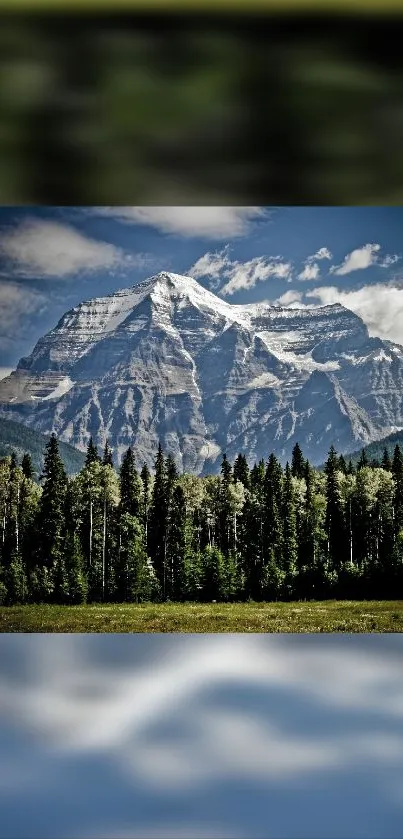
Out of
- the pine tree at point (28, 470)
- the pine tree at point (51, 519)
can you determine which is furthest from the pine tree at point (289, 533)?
the pine tree at point (28, 470)

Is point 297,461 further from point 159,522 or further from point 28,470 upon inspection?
point 28,470

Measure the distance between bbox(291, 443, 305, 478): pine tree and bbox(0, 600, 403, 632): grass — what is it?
89 cm

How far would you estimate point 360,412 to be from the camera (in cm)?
675

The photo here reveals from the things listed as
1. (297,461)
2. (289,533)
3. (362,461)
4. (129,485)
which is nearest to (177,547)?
(129,485)

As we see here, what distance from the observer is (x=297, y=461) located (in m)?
6.86

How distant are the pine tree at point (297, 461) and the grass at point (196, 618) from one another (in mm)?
886

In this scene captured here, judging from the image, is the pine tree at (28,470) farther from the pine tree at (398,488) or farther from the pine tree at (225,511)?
the pine tree at (398,488)

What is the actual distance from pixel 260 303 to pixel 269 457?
1.11 m

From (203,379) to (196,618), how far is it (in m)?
1.67

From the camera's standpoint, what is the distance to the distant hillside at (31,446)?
678 centimetres

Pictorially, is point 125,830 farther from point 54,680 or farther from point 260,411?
point 260,411

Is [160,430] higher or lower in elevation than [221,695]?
higher
